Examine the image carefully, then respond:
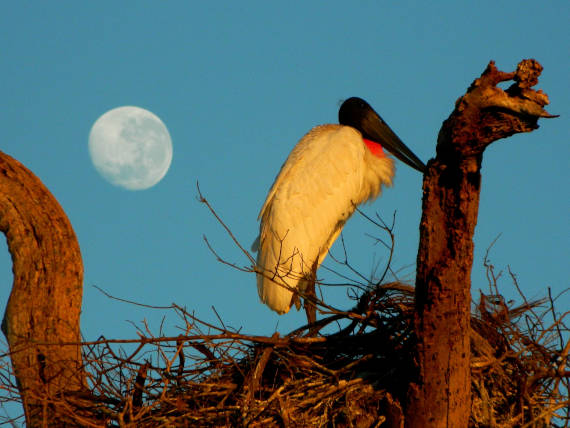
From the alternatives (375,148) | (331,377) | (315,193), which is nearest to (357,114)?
(375,148)

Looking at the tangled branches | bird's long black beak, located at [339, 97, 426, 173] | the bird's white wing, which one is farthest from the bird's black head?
the tangled branches

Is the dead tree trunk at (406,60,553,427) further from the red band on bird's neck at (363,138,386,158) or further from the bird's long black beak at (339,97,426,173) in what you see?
the red band on bird's neck at (363,138,386,158)

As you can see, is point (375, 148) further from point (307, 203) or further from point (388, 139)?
point (307, 203)

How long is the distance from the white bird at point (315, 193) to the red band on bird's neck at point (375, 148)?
1cm

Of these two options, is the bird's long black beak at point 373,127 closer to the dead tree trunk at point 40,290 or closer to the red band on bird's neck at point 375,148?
the red band on bird's neck at point 375,148

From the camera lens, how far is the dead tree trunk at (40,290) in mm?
3652

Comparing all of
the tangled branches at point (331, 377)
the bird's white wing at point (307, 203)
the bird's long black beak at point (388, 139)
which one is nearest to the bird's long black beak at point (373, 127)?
the bird's long black beak at point (388, 139)

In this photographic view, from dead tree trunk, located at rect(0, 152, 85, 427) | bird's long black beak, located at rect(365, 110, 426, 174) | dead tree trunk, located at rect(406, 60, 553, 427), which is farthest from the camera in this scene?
bird's long black beak, located at rect(365, 110, 426, 174)

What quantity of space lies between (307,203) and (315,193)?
0.12m

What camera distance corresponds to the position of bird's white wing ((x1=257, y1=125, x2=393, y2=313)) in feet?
19.6

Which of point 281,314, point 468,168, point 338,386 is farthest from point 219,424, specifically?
point 281,314

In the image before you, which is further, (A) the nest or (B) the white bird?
(B) the white bird

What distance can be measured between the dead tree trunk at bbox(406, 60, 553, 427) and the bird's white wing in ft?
9.05

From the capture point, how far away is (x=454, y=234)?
293 cm
